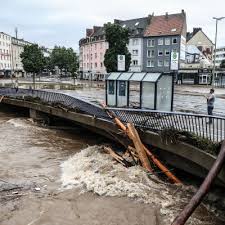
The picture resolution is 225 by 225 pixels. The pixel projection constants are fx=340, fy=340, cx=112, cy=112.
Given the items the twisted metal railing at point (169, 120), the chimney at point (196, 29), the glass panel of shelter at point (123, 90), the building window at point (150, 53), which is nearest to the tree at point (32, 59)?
the building window at point (150, 53)

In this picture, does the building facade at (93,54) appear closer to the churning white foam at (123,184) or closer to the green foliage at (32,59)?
the green foliage at (32,59)

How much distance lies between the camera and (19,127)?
79.2ft

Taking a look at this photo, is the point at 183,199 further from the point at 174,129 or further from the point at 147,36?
the point at 147,36

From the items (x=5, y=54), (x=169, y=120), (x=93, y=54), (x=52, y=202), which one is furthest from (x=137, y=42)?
(x=52, y=202)

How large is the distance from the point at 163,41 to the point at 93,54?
25961mm

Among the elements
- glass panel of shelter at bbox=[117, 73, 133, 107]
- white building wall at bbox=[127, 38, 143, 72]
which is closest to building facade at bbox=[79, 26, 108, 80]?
white building wall at bbox=[127, 38, 143, 72]

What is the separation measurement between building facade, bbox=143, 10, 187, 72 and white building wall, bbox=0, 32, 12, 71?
5451 cm

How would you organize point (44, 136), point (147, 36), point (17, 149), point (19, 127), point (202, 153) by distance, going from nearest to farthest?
point (202, 153), point (17, 149), point (44, 136), point (19, 127), point (147, 36)

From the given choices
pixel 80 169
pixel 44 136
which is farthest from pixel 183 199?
pixel 44 136

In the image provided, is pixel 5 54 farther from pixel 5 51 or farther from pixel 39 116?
pixel 39 116

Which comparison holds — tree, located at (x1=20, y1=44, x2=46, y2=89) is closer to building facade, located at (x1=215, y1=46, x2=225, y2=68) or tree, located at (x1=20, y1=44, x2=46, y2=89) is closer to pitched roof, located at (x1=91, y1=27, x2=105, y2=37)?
pitched roof, located at (x1=91, y1=27, x2=105, y2=37)

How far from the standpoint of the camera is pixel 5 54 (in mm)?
116375

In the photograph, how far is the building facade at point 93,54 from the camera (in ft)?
299

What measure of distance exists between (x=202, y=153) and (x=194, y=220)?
200cm
